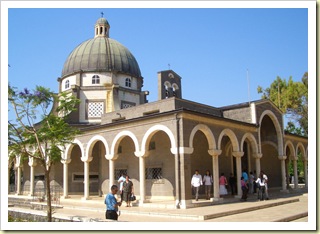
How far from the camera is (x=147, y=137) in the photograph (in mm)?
18156

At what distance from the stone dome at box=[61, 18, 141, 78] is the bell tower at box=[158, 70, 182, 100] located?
7255mm

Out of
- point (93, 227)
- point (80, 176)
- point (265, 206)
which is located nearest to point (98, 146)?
point (80, 176)

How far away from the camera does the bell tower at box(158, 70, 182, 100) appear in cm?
2247

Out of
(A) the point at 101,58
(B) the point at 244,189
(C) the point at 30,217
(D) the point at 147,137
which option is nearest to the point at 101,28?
(A) the point at 101,58

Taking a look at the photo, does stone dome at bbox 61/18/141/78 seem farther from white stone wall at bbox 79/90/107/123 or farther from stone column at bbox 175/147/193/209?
stone column at bbox 175/147/193/209

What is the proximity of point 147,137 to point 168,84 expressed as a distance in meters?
6.04

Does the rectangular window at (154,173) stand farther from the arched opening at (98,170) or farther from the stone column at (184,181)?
the stone column at (184,181)

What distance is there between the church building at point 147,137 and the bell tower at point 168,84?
0.06 meters

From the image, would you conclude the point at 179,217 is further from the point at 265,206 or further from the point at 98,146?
the point at 98,146

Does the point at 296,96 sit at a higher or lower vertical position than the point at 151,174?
higher

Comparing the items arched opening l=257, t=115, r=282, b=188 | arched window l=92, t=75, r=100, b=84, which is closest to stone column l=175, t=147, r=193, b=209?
arched opening l=257, t=115, r=282, b=188

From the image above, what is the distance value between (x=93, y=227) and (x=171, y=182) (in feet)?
33.1

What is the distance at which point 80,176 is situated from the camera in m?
25.9

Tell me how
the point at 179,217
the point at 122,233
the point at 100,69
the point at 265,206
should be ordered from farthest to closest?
the point at 100,69 < the point at 265,206 < the point at 179,217 < the point at 122,233
